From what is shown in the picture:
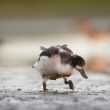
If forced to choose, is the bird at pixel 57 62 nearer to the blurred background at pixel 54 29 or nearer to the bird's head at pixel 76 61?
the bird's head at pixel 76 61

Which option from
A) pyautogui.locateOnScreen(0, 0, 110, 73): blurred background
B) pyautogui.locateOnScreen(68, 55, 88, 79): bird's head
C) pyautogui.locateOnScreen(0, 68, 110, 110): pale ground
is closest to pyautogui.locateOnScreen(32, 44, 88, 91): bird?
pyautogui.locateOnScreen(68, 55, 88, 79): bird's head

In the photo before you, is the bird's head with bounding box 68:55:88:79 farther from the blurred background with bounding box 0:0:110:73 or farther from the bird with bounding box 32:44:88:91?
the blurred background with bounding box 0:0:110:73

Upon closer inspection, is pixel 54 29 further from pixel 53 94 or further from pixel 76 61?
pixel 53 94

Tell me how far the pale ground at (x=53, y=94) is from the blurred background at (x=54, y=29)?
135 inches

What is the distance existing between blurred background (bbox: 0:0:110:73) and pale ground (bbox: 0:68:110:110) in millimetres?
3431

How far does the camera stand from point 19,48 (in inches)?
966

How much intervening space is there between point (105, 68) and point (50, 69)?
295 inches

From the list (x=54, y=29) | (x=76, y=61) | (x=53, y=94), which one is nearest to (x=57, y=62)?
(x=76, y=61)

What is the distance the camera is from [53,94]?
1054 centimetres

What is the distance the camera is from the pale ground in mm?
8922

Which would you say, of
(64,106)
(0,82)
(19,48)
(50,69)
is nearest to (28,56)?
Result: (19,48)

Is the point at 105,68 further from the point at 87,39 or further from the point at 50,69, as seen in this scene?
the point at 87,39

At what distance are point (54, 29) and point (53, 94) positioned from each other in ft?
69.7

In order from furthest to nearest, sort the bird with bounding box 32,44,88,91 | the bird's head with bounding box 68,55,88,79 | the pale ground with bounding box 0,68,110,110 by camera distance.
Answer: the bird's head with bounding box 68,55,88,79 → the bird with bounding box 32,44,88,91 → the pale ground with bounding box 0,68,110,110
